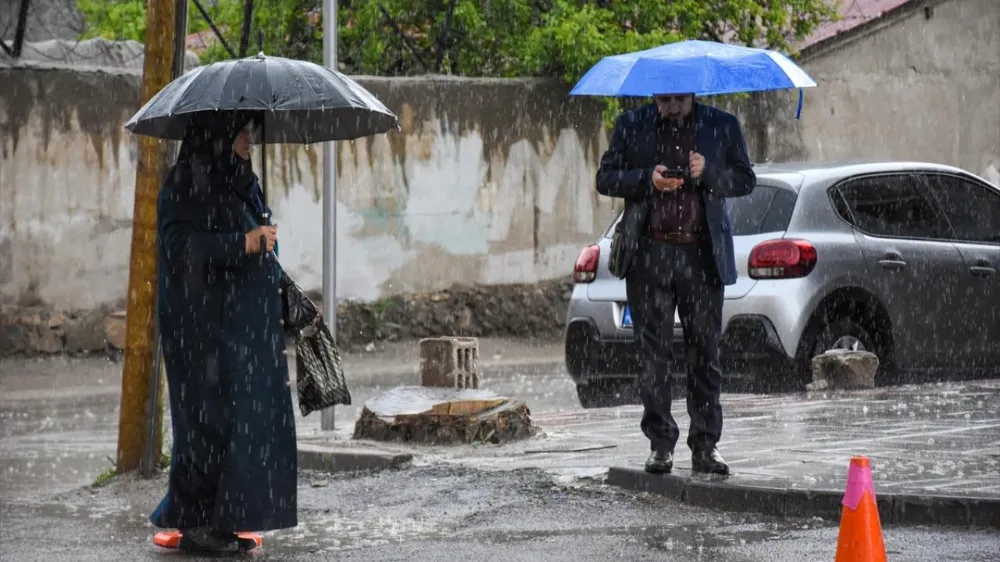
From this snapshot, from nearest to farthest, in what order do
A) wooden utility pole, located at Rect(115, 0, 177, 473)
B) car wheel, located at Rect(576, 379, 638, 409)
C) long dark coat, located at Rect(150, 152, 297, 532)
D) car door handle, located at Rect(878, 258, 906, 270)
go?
long dark coat, located at Rect(150, 152, 297, 532) → wooden utility pole, located at Rect(115, 0, 177, 473) → car door handle, located at Rect(878, 258, 906, 270) → car wheel, located at Rect(576, 379, 638, 409)

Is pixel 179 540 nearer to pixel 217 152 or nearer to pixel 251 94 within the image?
pixel 217 152

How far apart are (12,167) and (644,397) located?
974 cm

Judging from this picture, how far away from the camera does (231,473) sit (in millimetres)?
6707

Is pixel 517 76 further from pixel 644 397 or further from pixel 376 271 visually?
pixel 644 397

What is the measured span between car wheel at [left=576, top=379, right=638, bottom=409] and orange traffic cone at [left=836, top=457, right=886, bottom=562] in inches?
238

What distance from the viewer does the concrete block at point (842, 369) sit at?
1080 cm

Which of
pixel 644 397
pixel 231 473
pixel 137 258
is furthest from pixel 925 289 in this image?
pixel 231 473

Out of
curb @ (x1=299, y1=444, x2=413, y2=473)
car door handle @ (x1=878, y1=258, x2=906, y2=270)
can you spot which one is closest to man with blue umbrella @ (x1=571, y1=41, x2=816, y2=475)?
curb @ (x1=299, y1=444, x2=413, y2=473)

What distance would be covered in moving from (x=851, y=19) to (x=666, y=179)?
1568 centimetres

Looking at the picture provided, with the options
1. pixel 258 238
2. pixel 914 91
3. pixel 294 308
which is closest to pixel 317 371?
pixel 294 308

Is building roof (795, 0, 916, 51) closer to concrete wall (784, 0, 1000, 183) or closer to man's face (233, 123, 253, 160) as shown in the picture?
concrete wall (784, 0, 1000, 183)

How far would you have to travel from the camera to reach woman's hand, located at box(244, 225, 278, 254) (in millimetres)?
6695

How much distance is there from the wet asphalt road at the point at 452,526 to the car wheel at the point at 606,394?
3125mm

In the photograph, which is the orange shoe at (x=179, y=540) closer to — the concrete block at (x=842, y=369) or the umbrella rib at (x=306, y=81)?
the umbrella rib at (x=306, y=81)
